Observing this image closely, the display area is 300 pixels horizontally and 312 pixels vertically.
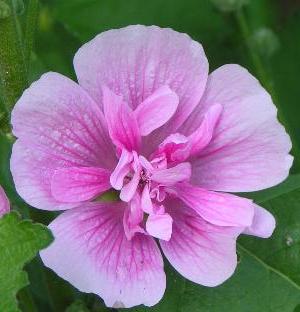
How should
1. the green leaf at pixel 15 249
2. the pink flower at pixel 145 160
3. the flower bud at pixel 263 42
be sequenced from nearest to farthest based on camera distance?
the green leaf at pixel 15 249 → the pink flower at pixel 145 160 → the flower bud at pixel 263 42

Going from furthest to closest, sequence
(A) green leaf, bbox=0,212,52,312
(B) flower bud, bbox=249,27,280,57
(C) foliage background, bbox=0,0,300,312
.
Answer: (B) flower bud, bbox=249,27,280,57
(C) foliage background, bbox=0,0,300,312
(A) green leaf, bbox=0,212,52,312

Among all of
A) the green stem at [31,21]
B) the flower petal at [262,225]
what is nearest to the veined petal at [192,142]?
the flower petal at [262,225]

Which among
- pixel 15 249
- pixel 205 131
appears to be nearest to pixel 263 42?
pixel 205 131

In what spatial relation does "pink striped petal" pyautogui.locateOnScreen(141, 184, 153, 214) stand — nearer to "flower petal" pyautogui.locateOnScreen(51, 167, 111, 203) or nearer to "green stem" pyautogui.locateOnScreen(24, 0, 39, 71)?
"flower petal" pyautogui.locateOnScreen(51, 167, 111, 203)

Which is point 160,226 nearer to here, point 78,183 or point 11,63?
point 78,183

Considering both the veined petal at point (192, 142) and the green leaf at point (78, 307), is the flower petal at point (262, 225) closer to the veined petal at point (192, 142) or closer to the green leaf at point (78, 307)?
the veined petal at point (192, 142)

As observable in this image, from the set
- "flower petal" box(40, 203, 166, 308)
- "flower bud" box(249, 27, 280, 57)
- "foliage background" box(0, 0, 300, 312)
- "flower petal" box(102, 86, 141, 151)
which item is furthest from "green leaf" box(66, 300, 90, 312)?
"flower bud" box(249, 27, 280, 57)
